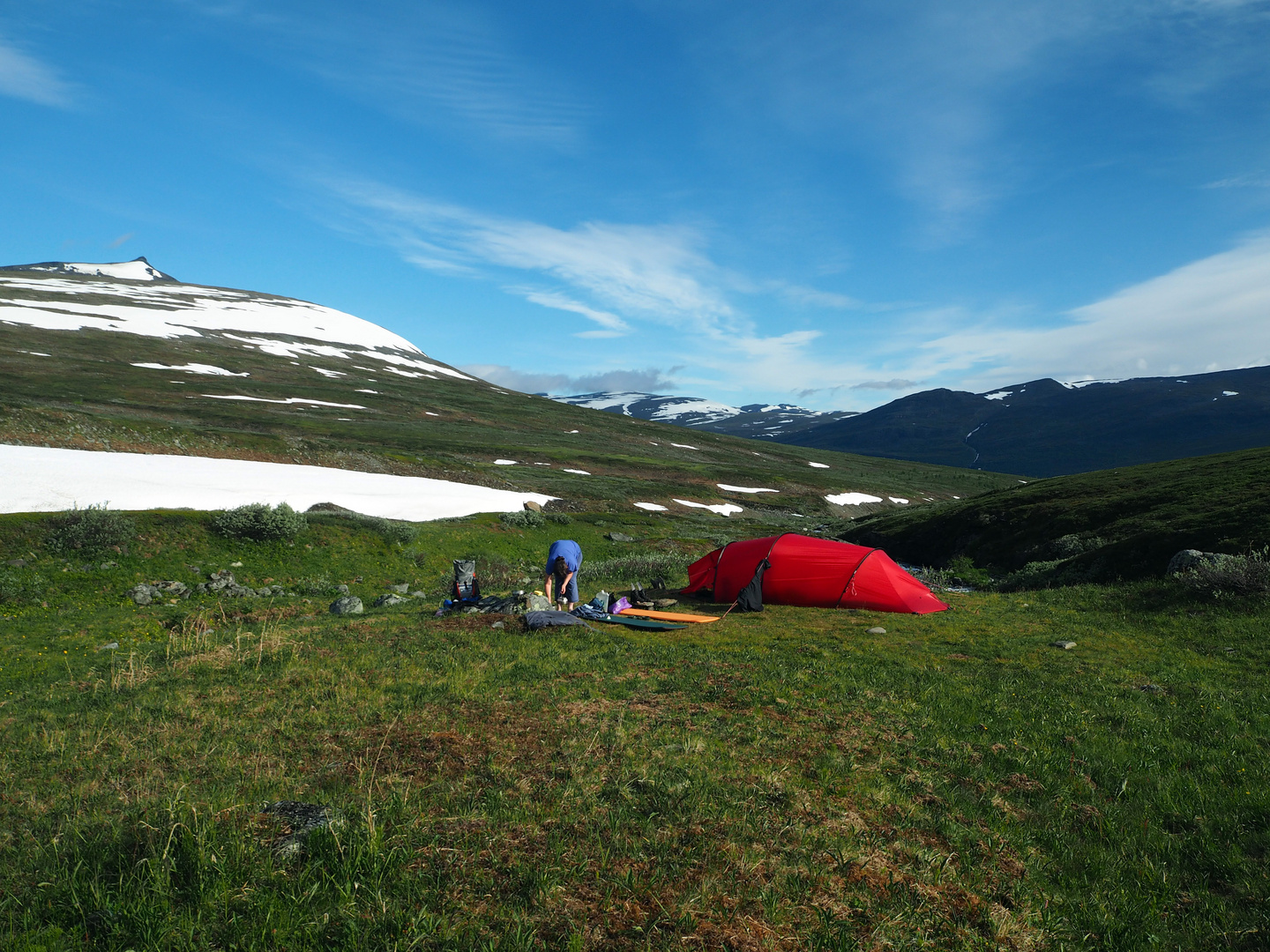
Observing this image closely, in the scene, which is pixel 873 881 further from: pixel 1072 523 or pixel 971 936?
pixel 1072 523

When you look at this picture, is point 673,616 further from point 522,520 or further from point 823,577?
point 522,520

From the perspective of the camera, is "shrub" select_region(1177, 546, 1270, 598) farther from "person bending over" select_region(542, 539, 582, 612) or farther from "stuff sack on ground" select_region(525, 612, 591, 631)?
"person bending over" select_region(542, 539, 582, 612)

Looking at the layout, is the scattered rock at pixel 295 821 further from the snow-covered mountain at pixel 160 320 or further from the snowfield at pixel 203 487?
the snow-covered mountain at pixel 160 320

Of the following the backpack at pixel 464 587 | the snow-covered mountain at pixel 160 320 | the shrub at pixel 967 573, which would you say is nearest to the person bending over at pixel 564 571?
the backpack at pixel 464 587

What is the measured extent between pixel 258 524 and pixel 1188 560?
3762 centimetres

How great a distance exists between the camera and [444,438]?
306 feet

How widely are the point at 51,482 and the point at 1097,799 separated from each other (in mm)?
39481

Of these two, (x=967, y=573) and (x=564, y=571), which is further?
(x=967, y=573)

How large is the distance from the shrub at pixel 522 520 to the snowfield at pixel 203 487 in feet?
10.0

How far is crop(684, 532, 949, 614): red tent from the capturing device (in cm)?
2217

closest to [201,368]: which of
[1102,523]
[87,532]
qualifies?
[87,532]

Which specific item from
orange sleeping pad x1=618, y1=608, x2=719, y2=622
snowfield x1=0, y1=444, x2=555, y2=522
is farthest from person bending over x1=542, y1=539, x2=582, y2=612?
snowfield x1=0, y1=444, x2=555, y2=522

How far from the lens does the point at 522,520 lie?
41.3 metres

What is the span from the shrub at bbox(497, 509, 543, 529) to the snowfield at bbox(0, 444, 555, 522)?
10.0 feet
